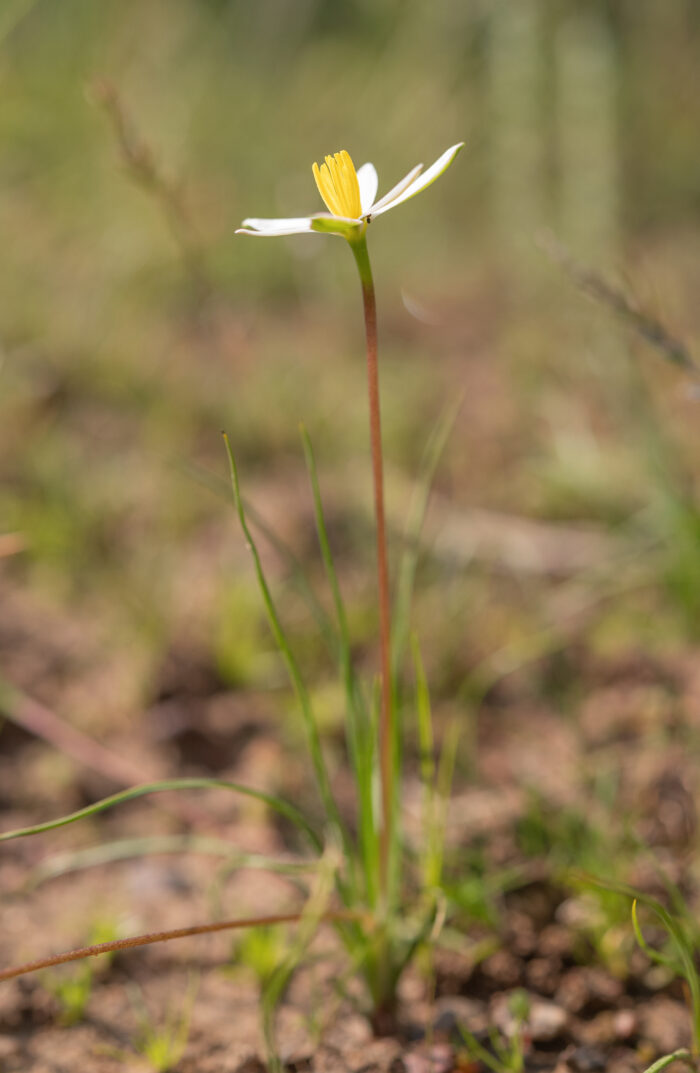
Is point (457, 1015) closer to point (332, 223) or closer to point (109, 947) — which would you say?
point (109, 947)

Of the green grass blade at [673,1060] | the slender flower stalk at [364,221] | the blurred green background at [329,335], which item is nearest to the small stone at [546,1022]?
the green grass blade at [673,1060]

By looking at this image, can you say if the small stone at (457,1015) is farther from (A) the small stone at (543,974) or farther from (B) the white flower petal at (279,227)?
(B) the white flower petal at (279,227)

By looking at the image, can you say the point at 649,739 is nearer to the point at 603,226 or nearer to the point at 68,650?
the point at 68,650

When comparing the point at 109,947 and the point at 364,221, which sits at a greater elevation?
the point at 364,221

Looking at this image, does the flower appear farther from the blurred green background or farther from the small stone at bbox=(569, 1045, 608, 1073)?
the small stone at bbox=(569, 1045, 608, 1073)

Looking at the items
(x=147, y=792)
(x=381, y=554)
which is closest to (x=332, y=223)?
(x=381, y=554)

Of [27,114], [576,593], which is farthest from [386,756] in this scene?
[27,114]
